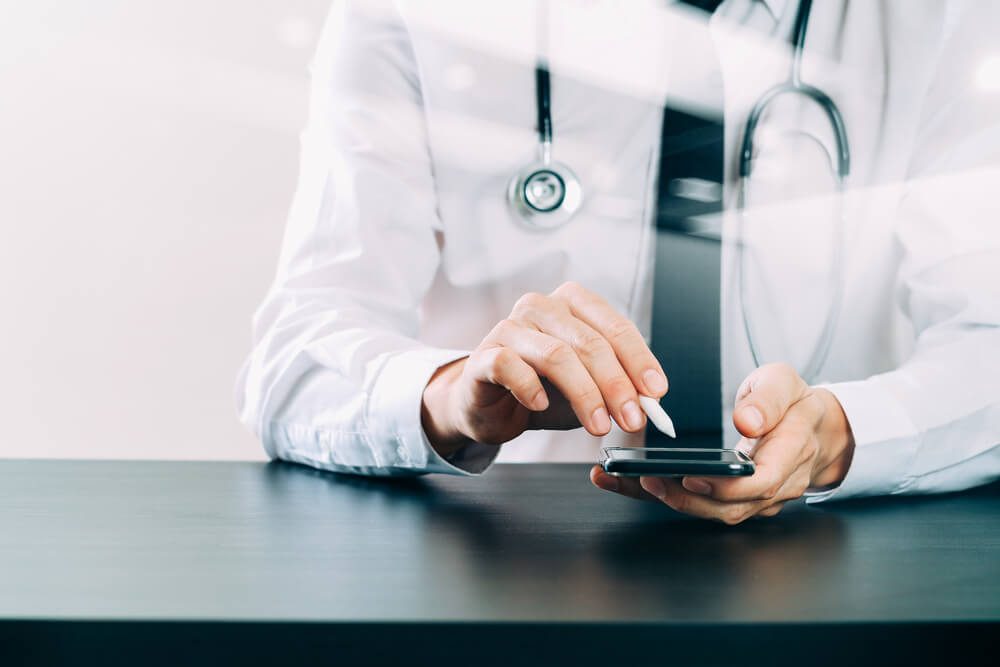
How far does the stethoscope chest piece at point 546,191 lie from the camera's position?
3.04 feet

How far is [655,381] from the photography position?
0.53 m

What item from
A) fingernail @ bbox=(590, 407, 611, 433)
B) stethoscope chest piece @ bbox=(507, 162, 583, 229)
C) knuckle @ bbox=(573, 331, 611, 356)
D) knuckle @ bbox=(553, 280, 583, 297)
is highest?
stethoscope chest piece @ bbox=(507, 162, 583, 229)

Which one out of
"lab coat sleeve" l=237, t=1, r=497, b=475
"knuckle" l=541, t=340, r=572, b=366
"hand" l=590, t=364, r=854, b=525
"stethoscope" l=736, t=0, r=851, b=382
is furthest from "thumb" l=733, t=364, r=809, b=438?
"stethoscope" l=736, t=0, r=851, b=382

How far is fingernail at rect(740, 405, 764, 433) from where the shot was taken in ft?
1.67

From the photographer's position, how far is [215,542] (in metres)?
0.42

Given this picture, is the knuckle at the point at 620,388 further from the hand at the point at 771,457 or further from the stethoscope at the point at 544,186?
the stethoscope at the point at 544,186

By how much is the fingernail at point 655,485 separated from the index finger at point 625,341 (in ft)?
0.21

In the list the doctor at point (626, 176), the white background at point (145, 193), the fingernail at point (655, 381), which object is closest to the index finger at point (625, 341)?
the fingernail at point (655, 381)

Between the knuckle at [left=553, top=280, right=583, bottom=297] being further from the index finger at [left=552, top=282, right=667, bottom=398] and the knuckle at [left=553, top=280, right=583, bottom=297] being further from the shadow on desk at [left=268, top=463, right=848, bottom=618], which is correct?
the shadow on desk at [left=268, top=463, right=848, bottom=618]

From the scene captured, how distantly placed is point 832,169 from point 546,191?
1.11 feet

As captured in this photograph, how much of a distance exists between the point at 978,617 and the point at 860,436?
0.31 m

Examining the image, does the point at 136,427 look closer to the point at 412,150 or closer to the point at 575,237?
the point at 412,150

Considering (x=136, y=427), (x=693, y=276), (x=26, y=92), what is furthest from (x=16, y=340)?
(x=693, y=276)

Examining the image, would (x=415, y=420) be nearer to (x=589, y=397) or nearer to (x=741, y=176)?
(x=589, y=397)
